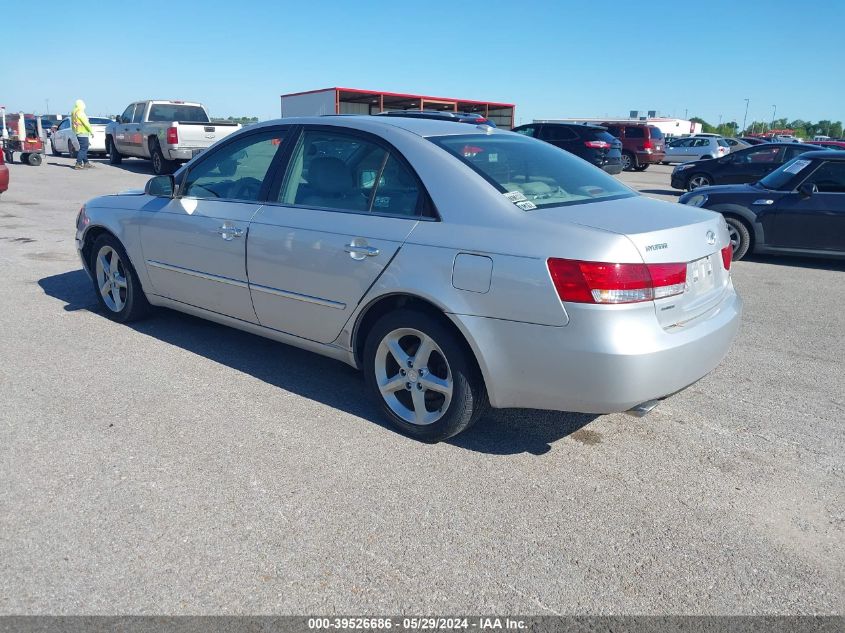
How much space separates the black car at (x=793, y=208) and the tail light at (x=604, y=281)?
22.0 feet

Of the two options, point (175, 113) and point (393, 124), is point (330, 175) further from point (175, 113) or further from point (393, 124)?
point (175, 113)

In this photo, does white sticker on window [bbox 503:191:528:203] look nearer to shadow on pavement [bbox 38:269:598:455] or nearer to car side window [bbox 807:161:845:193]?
shadow on pavement [bbox 38:269:598:455]

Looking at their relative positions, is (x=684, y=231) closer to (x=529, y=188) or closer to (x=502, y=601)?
(x=529, y=188)

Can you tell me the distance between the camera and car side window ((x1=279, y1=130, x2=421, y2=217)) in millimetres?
3887

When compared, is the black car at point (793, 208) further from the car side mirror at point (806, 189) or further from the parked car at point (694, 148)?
the parked car at point (694, 148)

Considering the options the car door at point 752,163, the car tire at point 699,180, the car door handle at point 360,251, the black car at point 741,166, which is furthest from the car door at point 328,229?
the car tire at point 699,180

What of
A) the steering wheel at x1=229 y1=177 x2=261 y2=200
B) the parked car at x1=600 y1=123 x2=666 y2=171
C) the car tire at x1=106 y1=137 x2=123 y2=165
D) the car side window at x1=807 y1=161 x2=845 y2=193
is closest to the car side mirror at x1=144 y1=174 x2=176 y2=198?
the steering wheel at x1=229 y1=177 x2=261 y2=200

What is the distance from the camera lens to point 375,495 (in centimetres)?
327

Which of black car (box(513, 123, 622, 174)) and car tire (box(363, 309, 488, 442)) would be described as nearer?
car tire (box(363, 309, 488, 442))

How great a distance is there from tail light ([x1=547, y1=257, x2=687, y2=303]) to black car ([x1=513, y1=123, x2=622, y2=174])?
55.4 feet

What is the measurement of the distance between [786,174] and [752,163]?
24.0ft

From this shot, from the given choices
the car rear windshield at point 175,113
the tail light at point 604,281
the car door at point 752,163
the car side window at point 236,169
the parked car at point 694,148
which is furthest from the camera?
the parked car at point 694,148

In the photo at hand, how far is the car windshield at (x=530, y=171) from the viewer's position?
3.75m

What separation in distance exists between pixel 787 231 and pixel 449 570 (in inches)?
310
